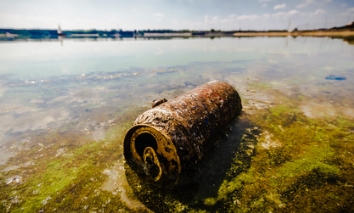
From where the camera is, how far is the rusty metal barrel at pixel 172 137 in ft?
10.8

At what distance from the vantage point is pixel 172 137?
319 centimetres

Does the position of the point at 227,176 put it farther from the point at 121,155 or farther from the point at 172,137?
the point at 121,155

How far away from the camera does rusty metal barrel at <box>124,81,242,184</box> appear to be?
10.8 feet

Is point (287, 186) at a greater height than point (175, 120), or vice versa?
point (175, 120)

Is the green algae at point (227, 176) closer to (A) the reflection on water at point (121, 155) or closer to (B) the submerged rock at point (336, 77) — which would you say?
(A) the reflection on water at point (121, 155)

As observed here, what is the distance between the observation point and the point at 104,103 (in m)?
7.69

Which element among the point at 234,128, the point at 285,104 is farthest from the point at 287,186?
the point at 285,104

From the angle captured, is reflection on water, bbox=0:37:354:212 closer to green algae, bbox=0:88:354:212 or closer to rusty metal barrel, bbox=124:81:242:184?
green algae, bbox=0:88:354:212

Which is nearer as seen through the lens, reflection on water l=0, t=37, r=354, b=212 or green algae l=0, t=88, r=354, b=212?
green algae l=0, t=88, r=354, b=212

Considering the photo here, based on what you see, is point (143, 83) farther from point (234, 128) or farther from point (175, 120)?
point (175, 120)

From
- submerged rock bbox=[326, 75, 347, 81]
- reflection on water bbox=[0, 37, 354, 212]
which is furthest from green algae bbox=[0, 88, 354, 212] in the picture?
submerged rock bbox=[326, 75, 347, 81]

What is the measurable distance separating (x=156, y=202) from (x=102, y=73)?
37.1ft

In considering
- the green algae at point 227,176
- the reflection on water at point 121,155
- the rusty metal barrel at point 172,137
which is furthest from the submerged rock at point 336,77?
the rusty metal barrel at point 172,137

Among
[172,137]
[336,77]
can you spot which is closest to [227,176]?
[172,137]
